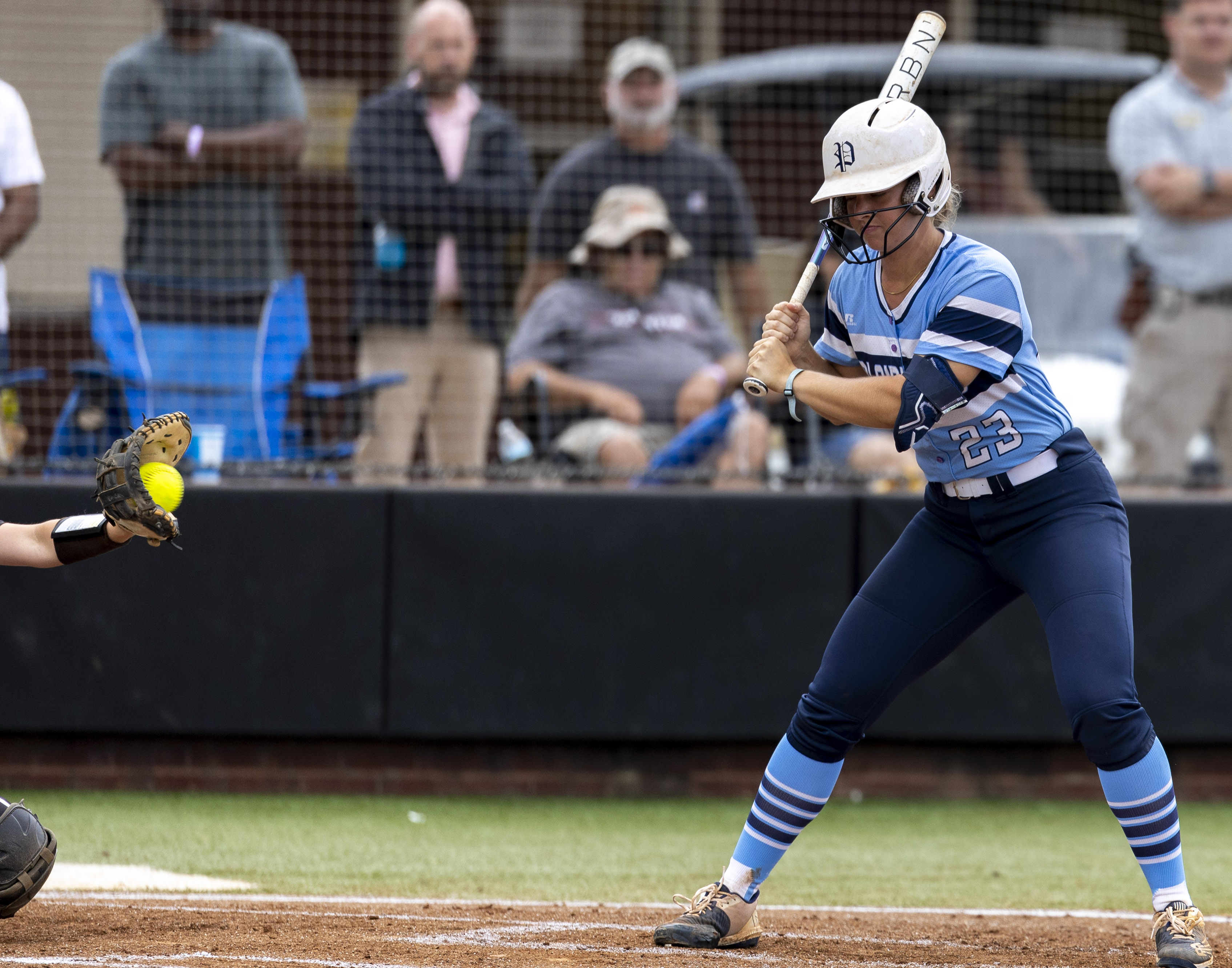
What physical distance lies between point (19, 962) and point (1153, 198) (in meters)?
5.68

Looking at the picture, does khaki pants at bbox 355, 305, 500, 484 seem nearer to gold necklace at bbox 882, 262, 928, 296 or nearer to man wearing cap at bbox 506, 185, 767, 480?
man wearing cap at bbox 506, 185, 767, 480

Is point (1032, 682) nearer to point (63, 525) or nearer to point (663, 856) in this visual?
point (663, 856)

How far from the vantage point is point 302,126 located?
A: 7121 mm

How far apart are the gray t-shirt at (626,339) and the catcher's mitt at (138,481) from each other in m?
3.53

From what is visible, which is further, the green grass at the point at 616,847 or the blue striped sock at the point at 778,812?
the green grass at the point at 616,847

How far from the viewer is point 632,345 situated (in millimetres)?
7219

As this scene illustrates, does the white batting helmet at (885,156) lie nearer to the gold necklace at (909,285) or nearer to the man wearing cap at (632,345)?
the gold necklace at (909,285)

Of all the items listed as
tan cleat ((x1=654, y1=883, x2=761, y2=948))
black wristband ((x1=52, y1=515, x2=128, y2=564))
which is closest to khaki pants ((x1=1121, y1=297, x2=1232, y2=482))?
tan cleat ((x1=654, y1=883, x2=761, y2=948))

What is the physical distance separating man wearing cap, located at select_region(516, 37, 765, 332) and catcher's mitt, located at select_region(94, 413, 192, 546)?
386 cm

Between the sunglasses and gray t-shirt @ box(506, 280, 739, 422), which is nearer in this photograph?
gray t-shirt @ box(506, 280, 739, 422)

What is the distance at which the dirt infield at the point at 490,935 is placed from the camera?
3.72m

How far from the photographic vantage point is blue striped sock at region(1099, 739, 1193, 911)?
12.3 feet

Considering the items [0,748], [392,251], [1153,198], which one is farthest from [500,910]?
[1153,198]

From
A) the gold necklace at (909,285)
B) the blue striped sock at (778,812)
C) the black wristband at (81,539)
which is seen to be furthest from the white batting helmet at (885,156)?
the black wristband at (81,539)
